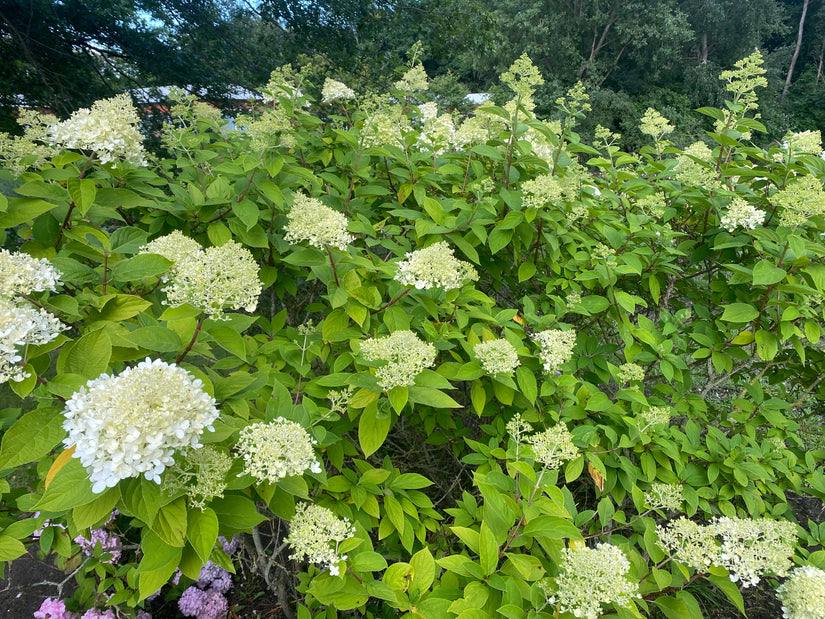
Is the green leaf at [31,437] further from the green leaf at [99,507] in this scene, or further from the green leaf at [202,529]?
the green leaf at [202,529]

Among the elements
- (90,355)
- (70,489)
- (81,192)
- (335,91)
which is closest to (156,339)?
(90,355)

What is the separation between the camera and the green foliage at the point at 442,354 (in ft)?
4.48

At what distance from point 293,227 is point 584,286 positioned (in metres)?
1.71

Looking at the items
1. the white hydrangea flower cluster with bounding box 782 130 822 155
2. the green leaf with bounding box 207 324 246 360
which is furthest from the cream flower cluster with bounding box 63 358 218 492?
the white hydrangea flower cluster with bounding box 782 130 822 155

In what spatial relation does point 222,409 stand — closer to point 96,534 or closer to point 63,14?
point 96,534

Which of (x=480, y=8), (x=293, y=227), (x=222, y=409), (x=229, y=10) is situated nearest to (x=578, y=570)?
(x=222, y=409)

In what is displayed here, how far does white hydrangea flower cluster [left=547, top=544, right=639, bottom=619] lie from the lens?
4.33 ft

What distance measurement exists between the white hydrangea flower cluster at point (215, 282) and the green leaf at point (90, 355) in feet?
0.76

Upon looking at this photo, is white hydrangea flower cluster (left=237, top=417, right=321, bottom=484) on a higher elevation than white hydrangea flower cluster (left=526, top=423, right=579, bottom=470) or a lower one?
higher

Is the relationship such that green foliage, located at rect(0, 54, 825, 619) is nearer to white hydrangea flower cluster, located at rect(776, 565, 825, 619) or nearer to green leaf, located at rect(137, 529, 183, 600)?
green leaf, located at rect(137, 529, 183, 600)

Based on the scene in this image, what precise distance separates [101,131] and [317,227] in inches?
34.8

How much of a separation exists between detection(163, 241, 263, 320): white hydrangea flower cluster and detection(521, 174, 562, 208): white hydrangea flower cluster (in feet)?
4.70

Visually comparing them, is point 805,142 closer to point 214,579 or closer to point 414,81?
point 414,81

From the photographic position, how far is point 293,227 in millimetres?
1811
